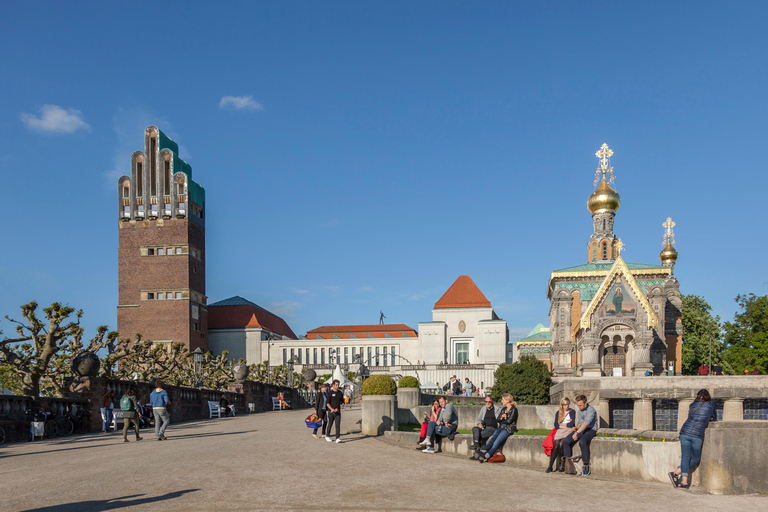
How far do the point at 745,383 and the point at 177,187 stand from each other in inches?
2861

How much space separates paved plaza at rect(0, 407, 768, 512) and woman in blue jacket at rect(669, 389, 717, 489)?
0.34 metres

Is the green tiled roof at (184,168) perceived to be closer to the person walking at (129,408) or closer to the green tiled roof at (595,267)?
the green tiled roof at (595,267)

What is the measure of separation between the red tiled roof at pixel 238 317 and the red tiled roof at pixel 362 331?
7665 millimetres

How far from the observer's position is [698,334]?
70812 millimetres

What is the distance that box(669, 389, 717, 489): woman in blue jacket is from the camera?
410 inches

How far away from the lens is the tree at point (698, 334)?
222 ft

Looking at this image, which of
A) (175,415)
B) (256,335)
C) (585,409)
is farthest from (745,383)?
(256,335)

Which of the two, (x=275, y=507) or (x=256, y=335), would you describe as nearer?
(x=275, y=507)

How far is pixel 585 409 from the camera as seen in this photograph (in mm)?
12555

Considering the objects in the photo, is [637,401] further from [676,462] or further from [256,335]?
[256,335]

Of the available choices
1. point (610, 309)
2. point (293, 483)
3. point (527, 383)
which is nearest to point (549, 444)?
point (293, 483)

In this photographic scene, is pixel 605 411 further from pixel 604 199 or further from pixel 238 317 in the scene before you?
pixel 238 317

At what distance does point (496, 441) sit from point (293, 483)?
190 inches

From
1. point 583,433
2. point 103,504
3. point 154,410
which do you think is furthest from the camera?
point 154,410
